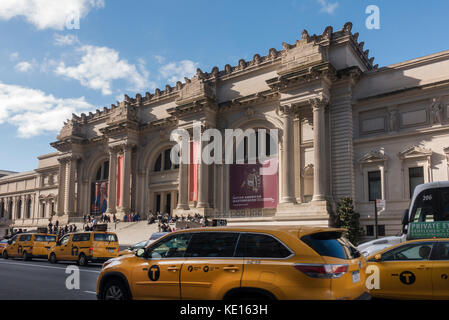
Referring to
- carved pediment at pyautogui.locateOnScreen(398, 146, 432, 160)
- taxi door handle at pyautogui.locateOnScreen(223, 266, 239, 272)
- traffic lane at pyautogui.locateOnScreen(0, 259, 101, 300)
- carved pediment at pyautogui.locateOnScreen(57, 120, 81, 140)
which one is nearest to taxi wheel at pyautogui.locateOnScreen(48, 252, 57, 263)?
traffic lane at pyautogui.locateOnScreen(0, 259, 101, 300)

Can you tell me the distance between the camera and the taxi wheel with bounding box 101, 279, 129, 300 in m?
7.61

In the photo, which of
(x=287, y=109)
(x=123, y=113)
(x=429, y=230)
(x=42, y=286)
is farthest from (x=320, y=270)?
(x=123, y=113)

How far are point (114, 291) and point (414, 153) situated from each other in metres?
24.5

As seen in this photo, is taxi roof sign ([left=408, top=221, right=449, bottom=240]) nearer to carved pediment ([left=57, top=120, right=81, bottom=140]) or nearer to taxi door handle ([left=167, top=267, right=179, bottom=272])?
taxi door handle ([left=167, top=267, right=179, bottom=272])

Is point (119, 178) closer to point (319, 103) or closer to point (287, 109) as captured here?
point (287, 109)

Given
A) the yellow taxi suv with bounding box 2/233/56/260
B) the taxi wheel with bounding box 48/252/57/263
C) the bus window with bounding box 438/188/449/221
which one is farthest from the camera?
the yellow taxi suv with bounding box 2/233/56/260

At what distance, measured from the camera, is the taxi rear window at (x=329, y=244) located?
248 inches

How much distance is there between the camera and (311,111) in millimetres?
31750

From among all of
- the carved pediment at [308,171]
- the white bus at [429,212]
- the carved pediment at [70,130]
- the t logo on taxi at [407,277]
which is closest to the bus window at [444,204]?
the white bus at [429,212]

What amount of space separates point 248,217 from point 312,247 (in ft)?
85.8

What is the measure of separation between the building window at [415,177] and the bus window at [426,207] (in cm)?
1308

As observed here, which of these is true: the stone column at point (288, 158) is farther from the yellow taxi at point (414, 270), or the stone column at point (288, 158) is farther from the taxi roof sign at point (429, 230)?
the yellow taxi at point (414, 270)

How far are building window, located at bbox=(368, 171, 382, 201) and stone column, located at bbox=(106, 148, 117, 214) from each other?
27.4 metres
